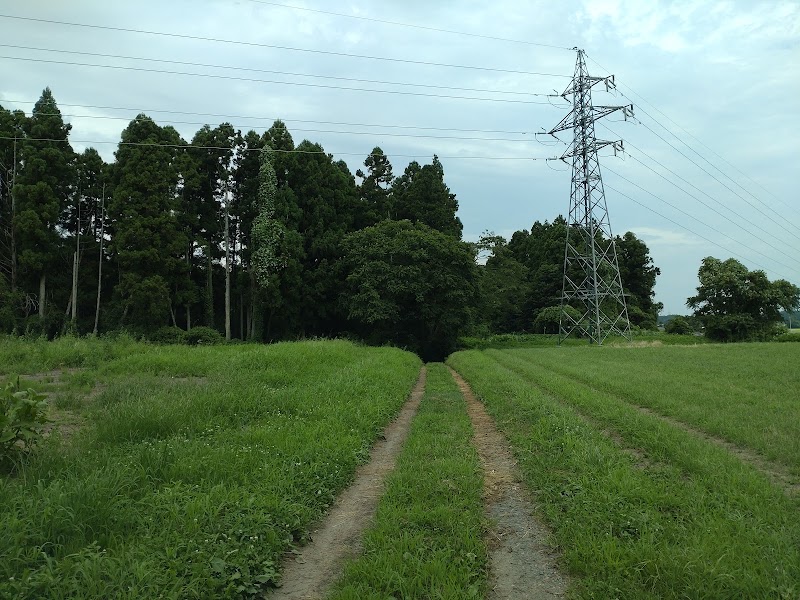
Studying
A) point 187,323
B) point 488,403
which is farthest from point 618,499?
point 187,323

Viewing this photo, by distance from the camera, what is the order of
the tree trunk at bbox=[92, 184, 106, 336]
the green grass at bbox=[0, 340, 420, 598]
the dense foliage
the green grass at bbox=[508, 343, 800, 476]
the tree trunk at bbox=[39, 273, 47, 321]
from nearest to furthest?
the green grass at bbox=[0, 340, 420, 598], the green grass at bbox=[508, 343, 800, 476], the tree trunk at bbox=[39, 273, 47, 321], the tree trunk at bbox=[92, 184, 106, 336], the dense foliage

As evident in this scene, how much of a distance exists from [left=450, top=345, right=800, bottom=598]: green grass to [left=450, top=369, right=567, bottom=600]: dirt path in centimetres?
15

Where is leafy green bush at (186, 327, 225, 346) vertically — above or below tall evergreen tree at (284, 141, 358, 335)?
below

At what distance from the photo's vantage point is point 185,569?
11.2 ft

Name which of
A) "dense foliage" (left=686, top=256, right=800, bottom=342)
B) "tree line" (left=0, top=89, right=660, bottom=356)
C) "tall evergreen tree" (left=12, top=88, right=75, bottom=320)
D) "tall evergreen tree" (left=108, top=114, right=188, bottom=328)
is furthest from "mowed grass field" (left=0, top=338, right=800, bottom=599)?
"dense foliage" (left=686, top=256, right=800, bottom=342)

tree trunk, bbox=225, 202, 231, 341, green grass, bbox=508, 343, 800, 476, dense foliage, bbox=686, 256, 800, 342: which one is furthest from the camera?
dense foliage, bbox=686, 256, 800, 342

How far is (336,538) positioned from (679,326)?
51291 mm

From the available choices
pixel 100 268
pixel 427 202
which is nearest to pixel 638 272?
pixel 427 202

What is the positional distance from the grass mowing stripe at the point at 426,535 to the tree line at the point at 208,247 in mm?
28483

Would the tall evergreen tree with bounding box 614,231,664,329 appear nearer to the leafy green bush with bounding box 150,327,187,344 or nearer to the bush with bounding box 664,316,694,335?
the bush with bounding box 664,316,694,335

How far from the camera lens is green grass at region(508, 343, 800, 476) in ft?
23.2

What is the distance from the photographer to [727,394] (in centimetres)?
1092

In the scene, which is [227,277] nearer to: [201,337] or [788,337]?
[201,337]

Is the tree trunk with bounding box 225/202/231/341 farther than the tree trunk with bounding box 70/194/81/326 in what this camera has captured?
Yes
